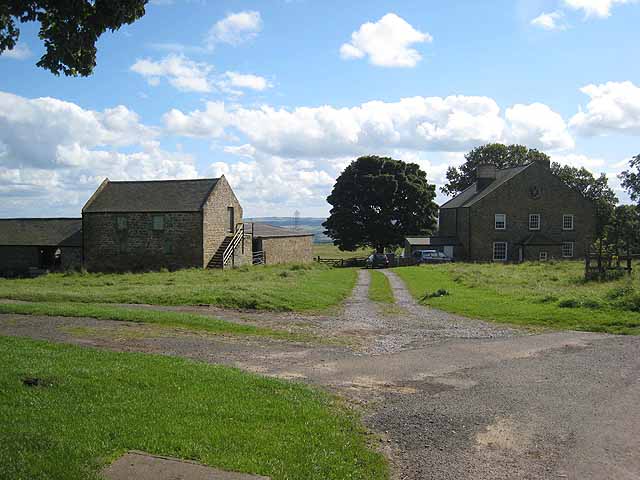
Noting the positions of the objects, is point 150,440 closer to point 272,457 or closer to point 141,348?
point 272,457

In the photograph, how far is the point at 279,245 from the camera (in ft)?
186

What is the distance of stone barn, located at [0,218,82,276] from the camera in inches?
1823

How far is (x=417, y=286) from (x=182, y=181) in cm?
2468

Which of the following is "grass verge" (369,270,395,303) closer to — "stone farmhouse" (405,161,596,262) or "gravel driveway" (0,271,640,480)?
"gravel driveway" (0,271,640,480)

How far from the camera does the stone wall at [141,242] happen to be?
4325 centimetres

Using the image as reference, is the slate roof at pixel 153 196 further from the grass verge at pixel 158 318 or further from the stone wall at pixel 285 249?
the grass verge at pixel 158 318

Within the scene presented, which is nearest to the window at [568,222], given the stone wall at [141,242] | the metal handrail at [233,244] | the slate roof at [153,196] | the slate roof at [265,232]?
the slate roof at [265,232]

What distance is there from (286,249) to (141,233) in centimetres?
1732

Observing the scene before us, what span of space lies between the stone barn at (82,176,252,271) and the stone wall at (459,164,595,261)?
1000 inches

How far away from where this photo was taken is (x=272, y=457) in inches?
244

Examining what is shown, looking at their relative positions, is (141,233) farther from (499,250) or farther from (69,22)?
(69,22)

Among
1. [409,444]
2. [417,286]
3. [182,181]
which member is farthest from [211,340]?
[182,181]

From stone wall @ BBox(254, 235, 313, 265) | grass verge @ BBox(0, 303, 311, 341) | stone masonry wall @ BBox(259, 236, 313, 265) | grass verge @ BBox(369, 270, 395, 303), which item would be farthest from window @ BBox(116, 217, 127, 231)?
grass verge @ BBox(0, 303, 311, 341)

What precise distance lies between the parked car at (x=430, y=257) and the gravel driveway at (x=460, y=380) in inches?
1475
